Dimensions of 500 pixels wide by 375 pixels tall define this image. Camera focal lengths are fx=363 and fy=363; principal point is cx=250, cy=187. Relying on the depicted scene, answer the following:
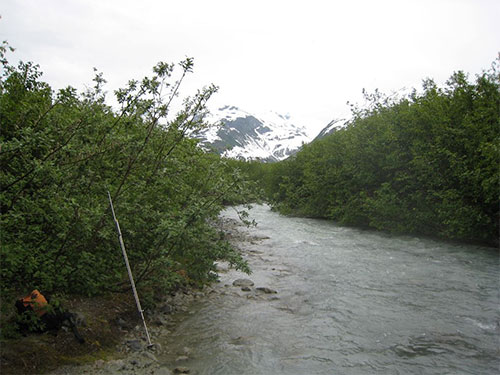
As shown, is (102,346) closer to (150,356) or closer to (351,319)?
(150,356)

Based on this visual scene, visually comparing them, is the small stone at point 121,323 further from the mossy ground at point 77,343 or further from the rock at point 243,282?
the rock at point 243,282

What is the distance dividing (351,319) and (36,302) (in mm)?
6245

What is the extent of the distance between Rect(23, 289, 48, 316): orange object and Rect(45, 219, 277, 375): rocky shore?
96 centimetres

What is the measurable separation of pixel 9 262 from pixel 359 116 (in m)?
25.3

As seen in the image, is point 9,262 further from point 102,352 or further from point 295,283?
point 295,283

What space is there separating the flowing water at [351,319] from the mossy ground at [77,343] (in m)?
1.07

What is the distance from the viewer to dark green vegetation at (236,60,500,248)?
16500 millimetres

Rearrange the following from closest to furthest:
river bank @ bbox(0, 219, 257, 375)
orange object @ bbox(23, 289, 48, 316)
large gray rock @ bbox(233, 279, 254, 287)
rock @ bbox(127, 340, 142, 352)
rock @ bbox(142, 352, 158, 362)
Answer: river bank @ bbox(0, 219, 257, 375) → orange object @ bbox(23, 289, 48, 316) → rock @ bbox(142, 352, 158, 362) → rock @ bbox(127, 340, 142, 352) → large gray rock @ bbox(233, 279, 254, 287)

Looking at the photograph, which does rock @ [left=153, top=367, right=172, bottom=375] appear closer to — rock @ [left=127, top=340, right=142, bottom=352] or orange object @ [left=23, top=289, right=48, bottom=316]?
rock @ [left=127, top=340, right=142, bottom=352]

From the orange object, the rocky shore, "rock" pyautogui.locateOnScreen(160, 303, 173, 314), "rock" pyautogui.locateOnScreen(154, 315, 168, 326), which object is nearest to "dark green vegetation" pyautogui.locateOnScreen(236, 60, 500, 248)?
the rocky shore

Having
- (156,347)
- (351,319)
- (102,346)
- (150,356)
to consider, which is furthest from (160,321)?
(351,319)

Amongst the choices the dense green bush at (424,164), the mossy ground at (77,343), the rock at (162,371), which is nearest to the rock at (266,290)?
the dense green bush at (424,164)

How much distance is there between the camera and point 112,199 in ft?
21.3

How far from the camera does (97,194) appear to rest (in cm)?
671
